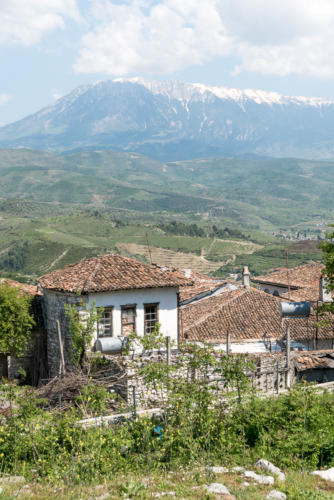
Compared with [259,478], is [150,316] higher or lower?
higher

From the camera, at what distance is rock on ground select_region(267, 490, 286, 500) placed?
398 inches

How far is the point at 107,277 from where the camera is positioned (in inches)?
973

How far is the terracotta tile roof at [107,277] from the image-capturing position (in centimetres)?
2380

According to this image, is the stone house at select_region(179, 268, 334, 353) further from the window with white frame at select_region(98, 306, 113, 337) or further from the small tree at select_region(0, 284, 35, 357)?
the small tree at select_region(0, 284, 35, 357)

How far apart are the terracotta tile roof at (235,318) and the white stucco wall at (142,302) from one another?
3.46 meters

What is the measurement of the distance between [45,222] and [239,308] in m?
136

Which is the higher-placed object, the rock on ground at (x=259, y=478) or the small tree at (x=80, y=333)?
the small tree at (x=80, y=333)

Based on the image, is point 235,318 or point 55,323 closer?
point 55,323

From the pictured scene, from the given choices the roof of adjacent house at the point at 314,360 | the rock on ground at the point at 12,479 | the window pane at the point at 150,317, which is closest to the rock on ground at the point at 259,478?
the rock on ground at the point at 12,479

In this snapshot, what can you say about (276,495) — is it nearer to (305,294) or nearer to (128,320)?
(128,320)

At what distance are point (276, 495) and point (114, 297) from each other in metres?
14.9

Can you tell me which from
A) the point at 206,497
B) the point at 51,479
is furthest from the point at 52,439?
the point at 206,497

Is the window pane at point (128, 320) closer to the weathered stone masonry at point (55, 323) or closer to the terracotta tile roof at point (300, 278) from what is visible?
the weathered stone masonry at point (55, 323)

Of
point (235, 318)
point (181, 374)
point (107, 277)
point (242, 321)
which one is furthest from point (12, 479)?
point (235, 318)
